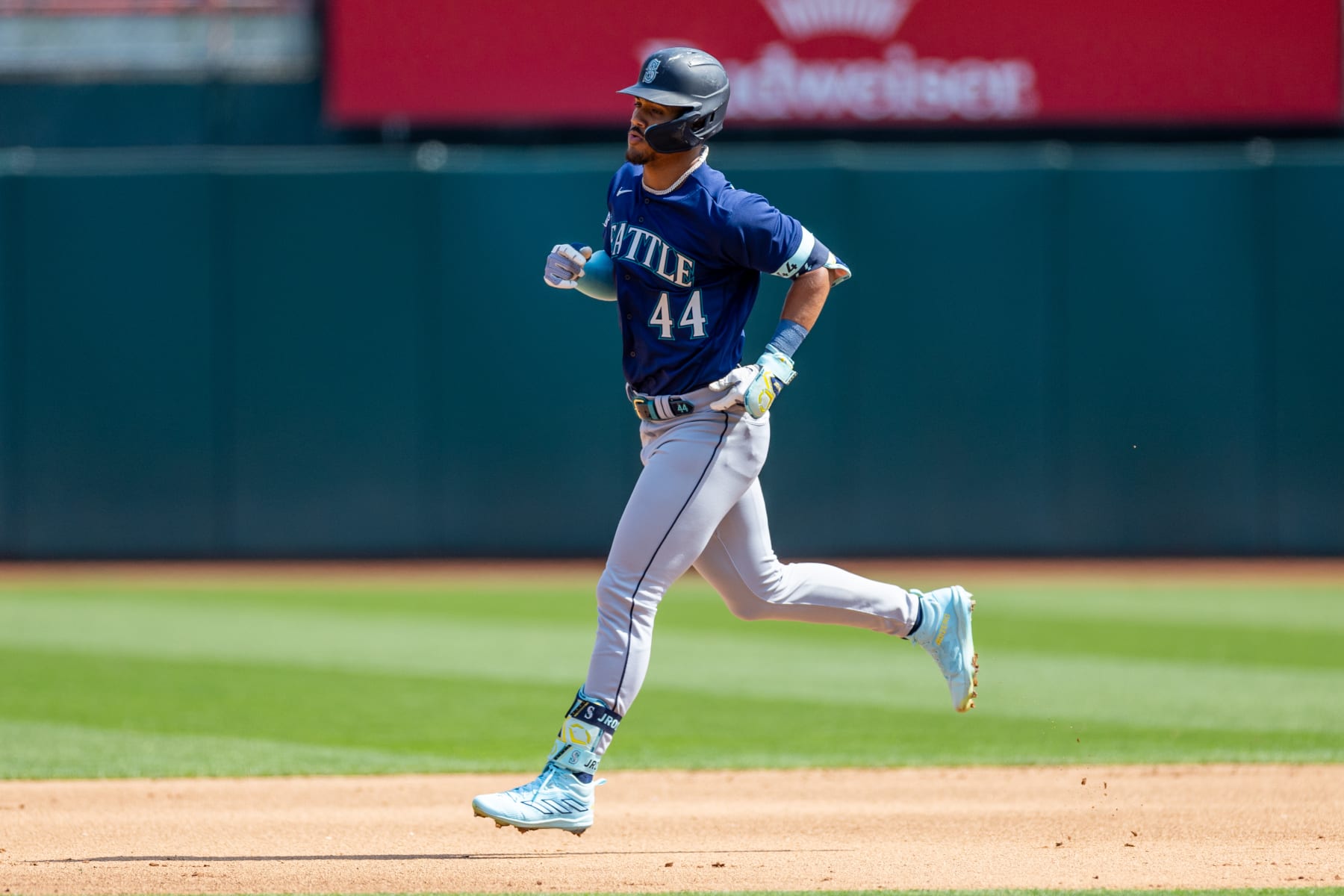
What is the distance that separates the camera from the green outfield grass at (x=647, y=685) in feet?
20.2

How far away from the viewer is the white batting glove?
4.64 metres

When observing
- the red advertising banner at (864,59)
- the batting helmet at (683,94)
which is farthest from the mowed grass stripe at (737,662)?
the red advertising banner at (864,59)

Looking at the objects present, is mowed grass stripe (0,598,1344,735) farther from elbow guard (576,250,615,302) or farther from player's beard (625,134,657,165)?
player's beard (625,134,657,165)

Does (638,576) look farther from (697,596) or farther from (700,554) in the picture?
(697,596)

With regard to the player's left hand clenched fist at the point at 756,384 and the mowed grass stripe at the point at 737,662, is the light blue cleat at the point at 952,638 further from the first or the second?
the mowed grass stripe at the point at 737,662

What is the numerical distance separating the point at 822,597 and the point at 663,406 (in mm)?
671

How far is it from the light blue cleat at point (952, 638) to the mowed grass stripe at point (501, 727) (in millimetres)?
1237

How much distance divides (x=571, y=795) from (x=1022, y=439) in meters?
8.68

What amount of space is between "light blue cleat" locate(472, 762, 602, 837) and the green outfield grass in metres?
1.65

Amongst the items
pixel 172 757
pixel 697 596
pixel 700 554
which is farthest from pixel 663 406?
pixel 697 596

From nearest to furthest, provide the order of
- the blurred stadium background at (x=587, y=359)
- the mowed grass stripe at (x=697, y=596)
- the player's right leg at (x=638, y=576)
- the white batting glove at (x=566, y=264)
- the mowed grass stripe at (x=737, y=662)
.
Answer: the player's right leg at (x=638, y=576)
the white batting glove at (x=566, y=264)
the mowed grass stripe at (x=737, y=662)
the mowed grass stripe at (x=697, y=596)
the blurred stadium background at (x=587, y=359)

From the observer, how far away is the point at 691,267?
436cm

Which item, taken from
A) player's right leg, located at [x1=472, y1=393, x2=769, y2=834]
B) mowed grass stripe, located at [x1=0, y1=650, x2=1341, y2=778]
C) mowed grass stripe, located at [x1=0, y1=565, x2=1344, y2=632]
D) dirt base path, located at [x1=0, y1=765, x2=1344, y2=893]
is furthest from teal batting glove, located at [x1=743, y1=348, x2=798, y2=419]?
mowed grass stripe, located at [x1=0, y1=565, x2=1344, y2=632]

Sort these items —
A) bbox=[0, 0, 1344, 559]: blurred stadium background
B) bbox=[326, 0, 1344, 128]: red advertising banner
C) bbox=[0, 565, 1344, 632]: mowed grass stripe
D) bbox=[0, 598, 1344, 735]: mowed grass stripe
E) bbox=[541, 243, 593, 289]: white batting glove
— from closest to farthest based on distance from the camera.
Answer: bbox=[541, 243, 593, 289]: white batting glove, bbox=[0, 598, 1344, 735]: mowed grass stripe, bbox=[0, 565, 1344, 632]: mowed grass stripe, bbox=[0, 0, 1344, 559]: blurred stadium background, bbox=[326, 0, 1344, 128]: red advertising banner
